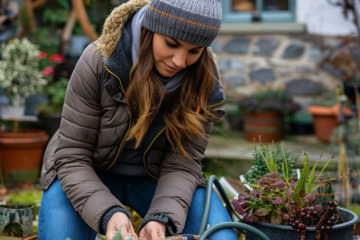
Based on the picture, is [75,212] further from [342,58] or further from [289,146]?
[342,58]

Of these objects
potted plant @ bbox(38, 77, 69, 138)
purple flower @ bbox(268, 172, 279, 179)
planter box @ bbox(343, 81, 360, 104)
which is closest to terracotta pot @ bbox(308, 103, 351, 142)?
planter box @ bbox(343, 81, 360, 104)

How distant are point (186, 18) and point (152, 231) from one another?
75 centimetres

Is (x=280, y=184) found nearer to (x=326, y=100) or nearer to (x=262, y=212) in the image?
(x=262, y=212)

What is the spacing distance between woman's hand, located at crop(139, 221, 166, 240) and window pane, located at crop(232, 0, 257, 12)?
3.94m

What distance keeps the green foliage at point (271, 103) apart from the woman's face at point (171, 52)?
2.70 metres

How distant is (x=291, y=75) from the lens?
4.75 m

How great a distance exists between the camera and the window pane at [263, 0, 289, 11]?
16.1 feet

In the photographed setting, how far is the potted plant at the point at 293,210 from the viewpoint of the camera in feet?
4.72

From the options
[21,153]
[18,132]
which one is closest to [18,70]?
[18,132]

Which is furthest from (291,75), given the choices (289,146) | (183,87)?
(183,87)

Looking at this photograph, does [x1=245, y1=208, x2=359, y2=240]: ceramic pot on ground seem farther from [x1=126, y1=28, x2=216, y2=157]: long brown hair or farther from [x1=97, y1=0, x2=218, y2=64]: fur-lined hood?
[x1=97, y1=0, x2=218, y2=64]: fur-lined hood

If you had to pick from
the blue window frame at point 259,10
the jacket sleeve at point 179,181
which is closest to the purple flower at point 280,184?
the jacket sleeve at point 179,181

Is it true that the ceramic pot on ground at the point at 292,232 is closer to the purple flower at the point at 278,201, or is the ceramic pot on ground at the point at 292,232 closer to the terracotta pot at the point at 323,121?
the purple flower at the point at 278,201

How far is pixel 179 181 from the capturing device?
1.76m
